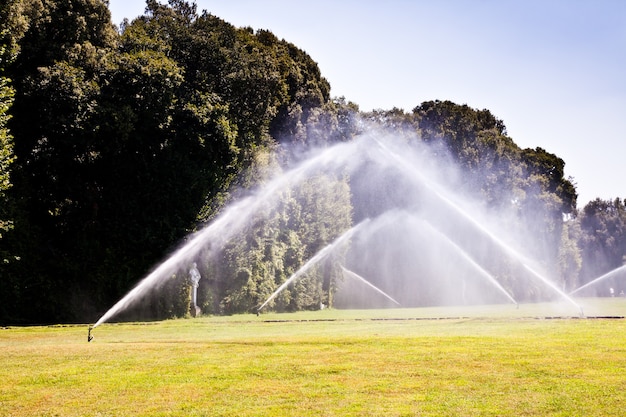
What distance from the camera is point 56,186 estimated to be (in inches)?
1667

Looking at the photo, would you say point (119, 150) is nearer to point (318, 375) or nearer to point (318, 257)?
point (318, 257)

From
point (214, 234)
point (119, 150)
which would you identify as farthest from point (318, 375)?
point (214, 234)

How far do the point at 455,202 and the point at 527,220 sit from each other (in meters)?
13.7

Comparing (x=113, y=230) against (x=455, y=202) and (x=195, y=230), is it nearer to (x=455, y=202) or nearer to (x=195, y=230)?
(x=195, y=230)

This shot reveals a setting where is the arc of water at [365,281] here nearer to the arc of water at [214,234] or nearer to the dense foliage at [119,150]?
the arc of water at [214,234]

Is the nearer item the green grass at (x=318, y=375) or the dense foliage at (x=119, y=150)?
the green grass at (x=318, y=375)

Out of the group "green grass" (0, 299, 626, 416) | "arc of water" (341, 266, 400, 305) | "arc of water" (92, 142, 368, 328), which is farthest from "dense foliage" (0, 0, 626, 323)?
"arc of water" (341, 266, 400, 305)

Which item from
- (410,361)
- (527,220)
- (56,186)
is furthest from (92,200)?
(527,220)

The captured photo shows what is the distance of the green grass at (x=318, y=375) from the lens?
47.2 ft

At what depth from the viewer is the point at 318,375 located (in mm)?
17891

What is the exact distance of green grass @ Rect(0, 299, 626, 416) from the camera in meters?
14.4

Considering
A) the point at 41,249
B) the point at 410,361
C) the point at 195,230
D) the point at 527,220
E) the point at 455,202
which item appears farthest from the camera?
the point at 527,220

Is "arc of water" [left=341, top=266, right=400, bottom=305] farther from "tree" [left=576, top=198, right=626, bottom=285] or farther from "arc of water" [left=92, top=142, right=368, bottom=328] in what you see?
"tree" [left=576, top=198, right=626, bottom=285]

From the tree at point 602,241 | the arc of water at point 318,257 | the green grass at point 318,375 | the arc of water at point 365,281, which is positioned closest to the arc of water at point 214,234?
the arc of water at point 318,257
